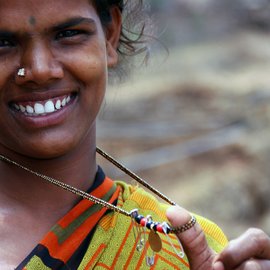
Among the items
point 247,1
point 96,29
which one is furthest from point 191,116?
point 96,29

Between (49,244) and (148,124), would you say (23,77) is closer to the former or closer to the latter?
(49,244)

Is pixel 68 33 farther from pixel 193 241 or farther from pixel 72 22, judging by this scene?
pixel 193 241

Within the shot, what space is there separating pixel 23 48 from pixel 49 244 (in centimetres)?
49

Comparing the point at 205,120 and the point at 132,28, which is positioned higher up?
the point at 132,28

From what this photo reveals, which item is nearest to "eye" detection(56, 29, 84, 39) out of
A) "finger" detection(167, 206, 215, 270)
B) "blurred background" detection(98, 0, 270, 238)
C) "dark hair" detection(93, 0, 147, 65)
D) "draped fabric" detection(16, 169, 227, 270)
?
"dark hair" detection(93, 0, 147, 65)

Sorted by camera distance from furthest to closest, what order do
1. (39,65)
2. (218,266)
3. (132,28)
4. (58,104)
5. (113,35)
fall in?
(132,28) < (113,35) < (58,104) < (39,65) < (218,266)

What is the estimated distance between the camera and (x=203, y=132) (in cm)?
1187

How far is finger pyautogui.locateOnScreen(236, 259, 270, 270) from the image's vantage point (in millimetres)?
2014

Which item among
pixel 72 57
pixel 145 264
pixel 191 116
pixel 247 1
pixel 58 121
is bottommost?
pixel 247 1

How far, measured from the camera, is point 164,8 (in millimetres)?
18938

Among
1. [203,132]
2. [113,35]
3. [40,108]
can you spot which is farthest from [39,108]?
[203,132]

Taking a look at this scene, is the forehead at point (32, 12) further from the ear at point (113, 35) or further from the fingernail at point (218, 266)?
the fingernail at point (218, 266)

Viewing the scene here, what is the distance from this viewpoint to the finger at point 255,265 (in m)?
2.01

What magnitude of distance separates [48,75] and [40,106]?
90 mm
